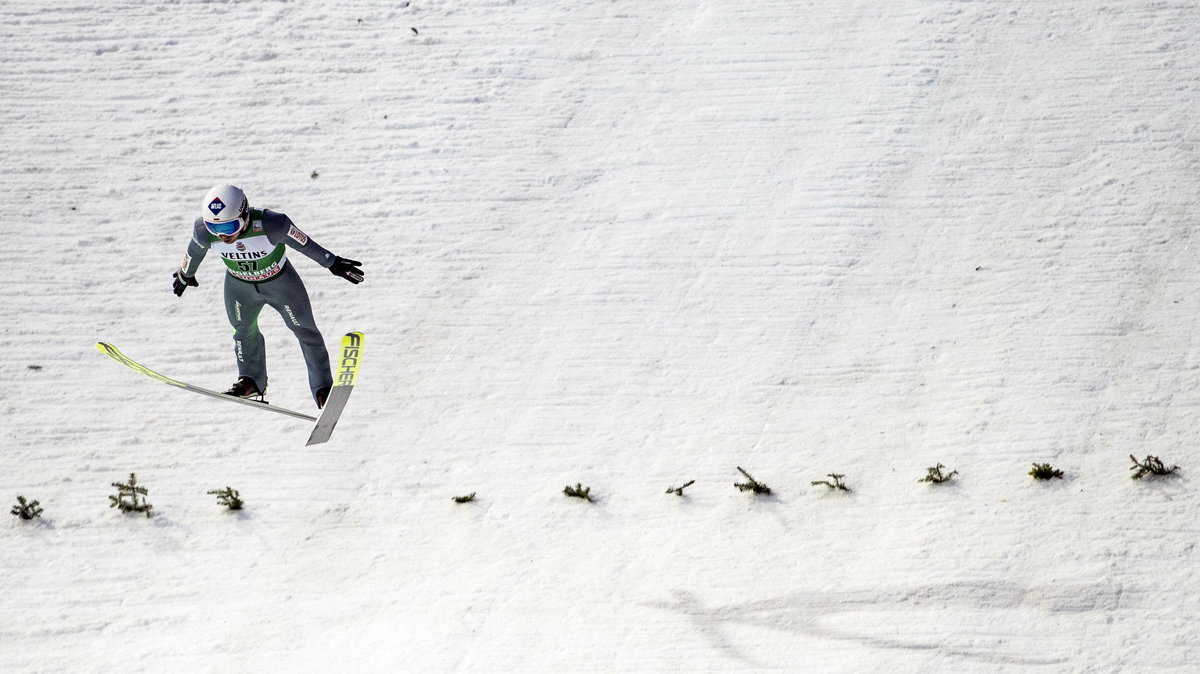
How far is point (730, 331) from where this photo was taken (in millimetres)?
11867

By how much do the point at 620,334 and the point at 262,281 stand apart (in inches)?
141

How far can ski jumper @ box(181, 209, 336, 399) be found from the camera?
9.33m

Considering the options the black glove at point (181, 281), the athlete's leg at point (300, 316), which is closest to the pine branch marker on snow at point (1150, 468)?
the athlete's leg at point (300, 316)

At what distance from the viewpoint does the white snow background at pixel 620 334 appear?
9992 millimetres

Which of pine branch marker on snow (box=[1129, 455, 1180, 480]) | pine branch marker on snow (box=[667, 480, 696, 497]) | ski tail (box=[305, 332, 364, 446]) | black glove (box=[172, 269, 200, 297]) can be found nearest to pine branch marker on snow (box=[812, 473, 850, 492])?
pine branch marker on snow (box=[667, 480, 696, 497])

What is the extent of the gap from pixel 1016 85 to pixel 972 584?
6.22 metres

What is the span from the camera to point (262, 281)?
9.59 m

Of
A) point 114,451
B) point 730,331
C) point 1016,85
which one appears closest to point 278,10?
point 114,451

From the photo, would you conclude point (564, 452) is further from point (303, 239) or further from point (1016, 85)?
point (1016, 85)

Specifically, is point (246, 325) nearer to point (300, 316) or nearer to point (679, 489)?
point (300, 316)

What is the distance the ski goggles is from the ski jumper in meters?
0.14

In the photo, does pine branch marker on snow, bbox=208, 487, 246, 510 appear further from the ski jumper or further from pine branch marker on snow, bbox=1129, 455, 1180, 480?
pine branch marker on snow, bbox=1129, 455, 1180, 480

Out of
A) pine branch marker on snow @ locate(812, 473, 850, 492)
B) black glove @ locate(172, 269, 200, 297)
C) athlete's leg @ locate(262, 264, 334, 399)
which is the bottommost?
pine branch marker on snow @ locate(812, 473, 850, 492)

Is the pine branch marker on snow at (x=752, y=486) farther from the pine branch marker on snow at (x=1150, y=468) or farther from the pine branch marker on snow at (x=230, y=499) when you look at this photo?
the pine branch marker on snow at (x=230, y=499)
